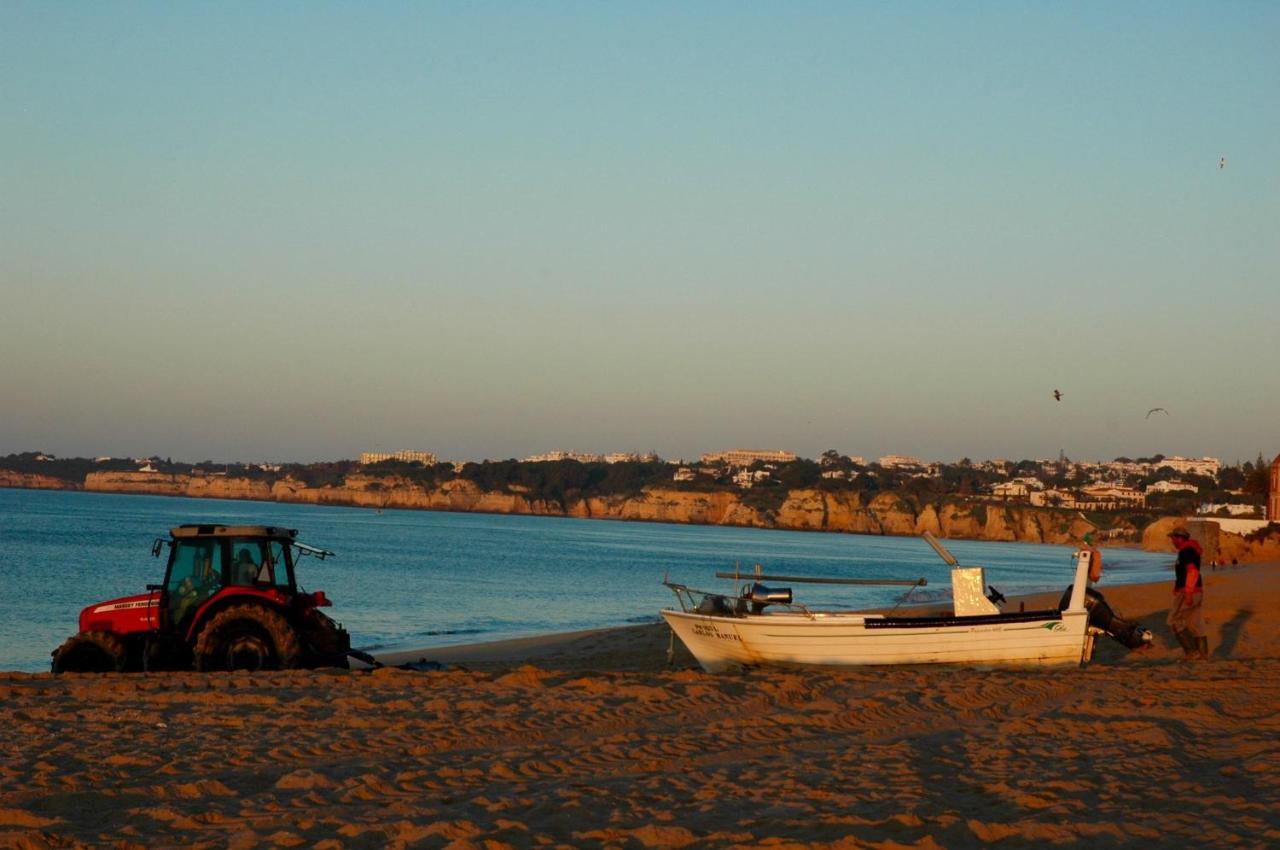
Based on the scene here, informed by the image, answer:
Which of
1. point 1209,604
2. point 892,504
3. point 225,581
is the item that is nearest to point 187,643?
point 225,581

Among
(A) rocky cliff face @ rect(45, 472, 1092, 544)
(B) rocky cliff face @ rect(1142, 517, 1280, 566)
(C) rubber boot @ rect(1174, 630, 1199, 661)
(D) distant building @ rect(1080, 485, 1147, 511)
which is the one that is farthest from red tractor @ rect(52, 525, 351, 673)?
(D) distant building @ rect(1080, 485, 1147, 511)

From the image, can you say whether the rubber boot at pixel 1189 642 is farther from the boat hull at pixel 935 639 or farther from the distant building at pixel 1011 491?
the distant building at pixel 1011 491

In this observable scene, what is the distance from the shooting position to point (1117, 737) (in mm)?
8336

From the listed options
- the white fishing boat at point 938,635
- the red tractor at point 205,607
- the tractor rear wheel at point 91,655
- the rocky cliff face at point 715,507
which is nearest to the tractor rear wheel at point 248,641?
the red tractor at point 205,607

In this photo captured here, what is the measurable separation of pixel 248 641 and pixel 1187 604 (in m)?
9.91

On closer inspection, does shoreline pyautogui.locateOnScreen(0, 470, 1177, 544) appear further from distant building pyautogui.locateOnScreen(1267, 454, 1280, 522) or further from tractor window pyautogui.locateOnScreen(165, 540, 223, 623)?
tractor window pyautogui.locateOnScreen(165, 540, 223, 623)

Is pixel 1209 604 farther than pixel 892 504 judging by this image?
No

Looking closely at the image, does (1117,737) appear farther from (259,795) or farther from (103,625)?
(103,625)

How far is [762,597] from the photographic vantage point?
1386cm

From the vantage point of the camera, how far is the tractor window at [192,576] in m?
12.1

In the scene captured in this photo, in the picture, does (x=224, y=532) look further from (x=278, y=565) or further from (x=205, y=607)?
(x=205, y=607)

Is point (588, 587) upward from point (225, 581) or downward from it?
downward

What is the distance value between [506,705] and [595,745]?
172 cm

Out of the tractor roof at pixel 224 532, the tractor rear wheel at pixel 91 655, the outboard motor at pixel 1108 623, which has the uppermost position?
the tractor roof at pixel 224 532
